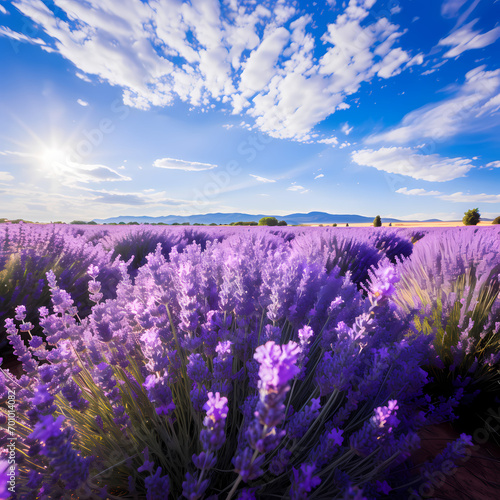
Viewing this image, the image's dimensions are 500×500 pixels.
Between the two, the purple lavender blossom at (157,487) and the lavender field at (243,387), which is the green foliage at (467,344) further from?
the purple lavender blossom at (157,487)

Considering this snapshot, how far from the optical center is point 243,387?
4.28ft

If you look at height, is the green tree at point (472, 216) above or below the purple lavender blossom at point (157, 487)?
above

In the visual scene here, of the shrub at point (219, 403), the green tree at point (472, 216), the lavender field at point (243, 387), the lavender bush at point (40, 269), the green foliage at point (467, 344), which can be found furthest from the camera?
the green tree at point (472, 216)

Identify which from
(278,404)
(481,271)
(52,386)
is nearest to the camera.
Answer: (278,404)

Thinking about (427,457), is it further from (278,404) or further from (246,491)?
(278,404)

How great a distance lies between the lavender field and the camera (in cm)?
71

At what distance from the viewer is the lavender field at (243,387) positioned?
714 millimetres

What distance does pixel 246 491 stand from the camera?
2.70 feet

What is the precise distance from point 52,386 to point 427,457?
1.93 m

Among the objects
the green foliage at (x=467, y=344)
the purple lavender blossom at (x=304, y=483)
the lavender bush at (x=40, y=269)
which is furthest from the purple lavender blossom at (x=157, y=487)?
the lavender bush at (x=40, y=269)

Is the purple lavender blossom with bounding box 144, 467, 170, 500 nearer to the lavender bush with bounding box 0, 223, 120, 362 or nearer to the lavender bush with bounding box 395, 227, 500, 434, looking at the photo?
the lavender bush with bounding box 395, 227, 500, 434

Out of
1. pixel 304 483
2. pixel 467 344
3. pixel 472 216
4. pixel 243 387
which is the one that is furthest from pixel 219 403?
pixel 472 216

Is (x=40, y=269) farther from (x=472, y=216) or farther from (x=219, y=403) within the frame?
(x=472, y=216)

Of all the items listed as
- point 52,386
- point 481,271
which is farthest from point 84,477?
point 481,271
